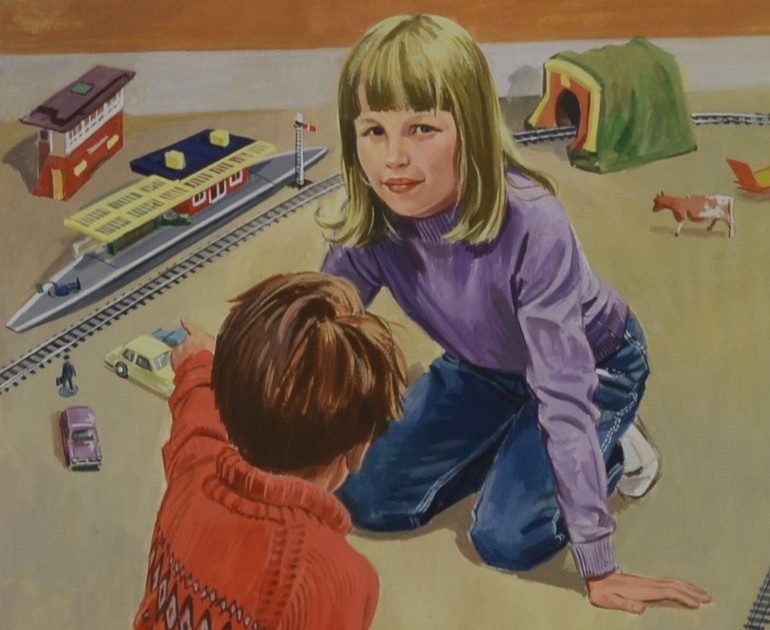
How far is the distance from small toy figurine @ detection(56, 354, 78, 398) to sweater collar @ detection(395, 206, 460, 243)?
0.48m

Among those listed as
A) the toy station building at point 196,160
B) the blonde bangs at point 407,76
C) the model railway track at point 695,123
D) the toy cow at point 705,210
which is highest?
the blonde bangs at point 407,76

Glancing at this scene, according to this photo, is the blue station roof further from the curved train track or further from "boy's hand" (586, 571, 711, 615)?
"boy's hand" (586, 571, 711, 615)

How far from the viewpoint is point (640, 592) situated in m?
1.53

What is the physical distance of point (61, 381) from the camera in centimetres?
158

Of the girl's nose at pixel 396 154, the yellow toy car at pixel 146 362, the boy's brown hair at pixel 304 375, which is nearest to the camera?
the boy's brown hair at pixel 304 375

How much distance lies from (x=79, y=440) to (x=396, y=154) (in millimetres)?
562

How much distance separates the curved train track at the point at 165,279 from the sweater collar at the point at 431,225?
0.13m

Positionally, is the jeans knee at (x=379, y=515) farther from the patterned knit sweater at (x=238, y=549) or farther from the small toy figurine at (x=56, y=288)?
the small toy figurine at (x=56, y=288)

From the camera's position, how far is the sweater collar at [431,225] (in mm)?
1474

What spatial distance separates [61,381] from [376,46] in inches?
24.0

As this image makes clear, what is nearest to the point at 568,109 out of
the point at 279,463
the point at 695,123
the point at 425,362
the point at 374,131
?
the point at 695,123

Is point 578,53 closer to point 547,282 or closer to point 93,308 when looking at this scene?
point 547,282

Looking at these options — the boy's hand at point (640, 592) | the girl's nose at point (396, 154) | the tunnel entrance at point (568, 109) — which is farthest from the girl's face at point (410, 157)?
the boy's hand at point (640, 592)

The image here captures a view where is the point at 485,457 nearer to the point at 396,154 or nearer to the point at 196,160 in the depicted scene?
the point at 396,154
